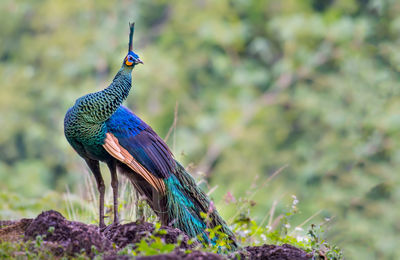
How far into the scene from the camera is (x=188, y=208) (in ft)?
14.7

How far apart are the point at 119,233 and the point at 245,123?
10.6 m

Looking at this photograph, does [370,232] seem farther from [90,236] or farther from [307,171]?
[90,236]

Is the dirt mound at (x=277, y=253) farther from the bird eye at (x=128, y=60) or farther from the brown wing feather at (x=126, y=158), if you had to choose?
the bird eye at (x=128, y=60)

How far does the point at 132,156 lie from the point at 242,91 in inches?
396

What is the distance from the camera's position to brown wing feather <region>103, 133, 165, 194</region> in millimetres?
4257

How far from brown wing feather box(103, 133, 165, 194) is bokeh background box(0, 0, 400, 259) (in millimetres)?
6159

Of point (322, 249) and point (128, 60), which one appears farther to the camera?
point (128, 60)

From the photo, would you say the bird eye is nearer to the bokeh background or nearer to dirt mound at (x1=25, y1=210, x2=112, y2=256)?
dirt mound at (x1=25, y1=210, x2=112, y2=256)

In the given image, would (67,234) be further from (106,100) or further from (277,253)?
(277,253)

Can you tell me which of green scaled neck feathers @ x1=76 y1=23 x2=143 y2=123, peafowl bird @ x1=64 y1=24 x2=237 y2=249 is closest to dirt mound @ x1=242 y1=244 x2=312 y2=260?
peafowl bird @ x1=64 y1=24 x2=237 y2=249

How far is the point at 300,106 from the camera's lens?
13656 millimetres

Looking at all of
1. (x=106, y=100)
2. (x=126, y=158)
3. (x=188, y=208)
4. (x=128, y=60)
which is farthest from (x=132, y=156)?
(x=128, y=60)

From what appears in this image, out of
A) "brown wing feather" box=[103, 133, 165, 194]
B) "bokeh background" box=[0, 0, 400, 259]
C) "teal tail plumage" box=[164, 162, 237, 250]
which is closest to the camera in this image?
"brown wing feather" box=[103, 133, 165, 194]

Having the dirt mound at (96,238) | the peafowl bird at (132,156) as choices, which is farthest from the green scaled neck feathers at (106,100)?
the dirt mound at (96,238)
